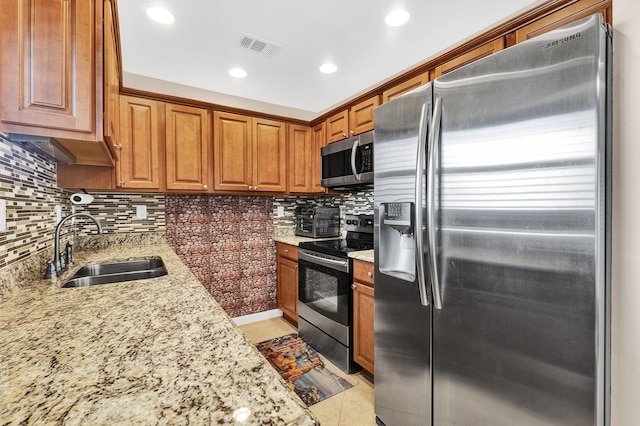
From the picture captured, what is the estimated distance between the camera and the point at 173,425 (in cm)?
40

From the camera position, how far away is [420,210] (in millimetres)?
1258

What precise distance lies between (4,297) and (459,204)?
1.72 metres

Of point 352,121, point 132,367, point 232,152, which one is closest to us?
point 132,367

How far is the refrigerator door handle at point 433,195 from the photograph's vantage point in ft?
4.00

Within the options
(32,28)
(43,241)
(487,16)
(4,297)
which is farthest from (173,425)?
(487,16)

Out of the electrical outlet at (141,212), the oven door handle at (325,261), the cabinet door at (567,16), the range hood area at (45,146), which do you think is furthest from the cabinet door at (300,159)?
the cabinet door at (567,16)

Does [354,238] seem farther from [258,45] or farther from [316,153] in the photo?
[258,45]

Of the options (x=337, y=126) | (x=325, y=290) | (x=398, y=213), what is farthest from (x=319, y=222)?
(x=398, y=213)

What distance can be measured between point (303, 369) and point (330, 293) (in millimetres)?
620

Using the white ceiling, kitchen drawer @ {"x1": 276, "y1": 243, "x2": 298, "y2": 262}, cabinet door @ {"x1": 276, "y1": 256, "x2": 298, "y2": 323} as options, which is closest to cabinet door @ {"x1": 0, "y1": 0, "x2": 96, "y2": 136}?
the white ceiling

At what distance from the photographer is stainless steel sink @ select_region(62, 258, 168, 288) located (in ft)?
5.00

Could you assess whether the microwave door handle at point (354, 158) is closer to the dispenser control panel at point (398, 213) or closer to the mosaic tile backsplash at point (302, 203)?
the mosaic tile backsplash at point (302, 203)

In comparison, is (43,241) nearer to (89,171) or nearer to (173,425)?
(89,171)

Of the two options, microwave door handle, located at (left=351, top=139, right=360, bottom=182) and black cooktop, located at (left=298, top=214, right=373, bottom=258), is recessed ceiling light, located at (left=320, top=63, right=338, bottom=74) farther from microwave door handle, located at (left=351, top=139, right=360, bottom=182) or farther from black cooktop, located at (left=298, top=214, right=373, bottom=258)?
black cooktop, located at (left=298, top=214, right=373, bottom=258)
